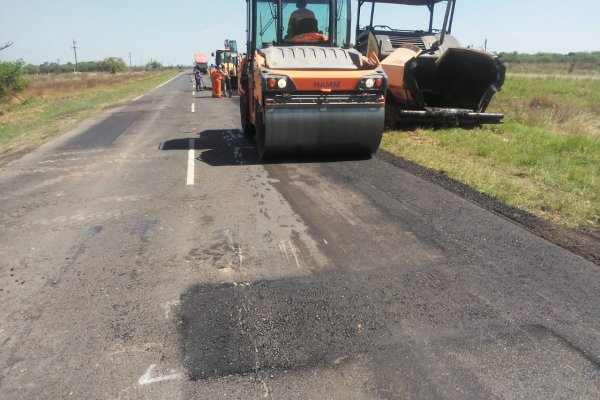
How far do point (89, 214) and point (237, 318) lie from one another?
3.15 meters

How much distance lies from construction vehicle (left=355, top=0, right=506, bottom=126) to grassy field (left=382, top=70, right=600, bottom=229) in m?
0.42

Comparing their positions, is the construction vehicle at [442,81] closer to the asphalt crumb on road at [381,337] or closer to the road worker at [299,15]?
the road worker at [299,15]

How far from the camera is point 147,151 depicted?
913cm

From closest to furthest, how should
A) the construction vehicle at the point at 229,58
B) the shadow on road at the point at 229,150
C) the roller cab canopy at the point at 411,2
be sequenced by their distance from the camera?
the shadow on road at the point at 229,150, the roller cab canopy at the point at 411,2, the construction vehicle at the point at 229,58

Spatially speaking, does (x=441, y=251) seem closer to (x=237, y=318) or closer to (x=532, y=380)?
(x=532, y=380)

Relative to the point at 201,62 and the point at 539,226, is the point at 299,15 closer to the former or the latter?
the point at 539,226

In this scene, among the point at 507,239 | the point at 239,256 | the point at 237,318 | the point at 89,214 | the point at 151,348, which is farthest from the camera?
the point at 89,214

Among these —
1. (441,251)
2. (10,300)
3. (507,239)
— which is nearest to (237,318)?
(10,300)

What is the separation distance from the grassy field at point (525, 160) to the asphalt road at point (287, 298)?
85cm

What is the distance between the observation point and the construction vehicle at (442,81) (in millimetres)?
9734

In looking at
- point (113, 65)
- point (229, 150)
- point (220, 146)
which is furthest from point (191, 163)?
point (113, 65)

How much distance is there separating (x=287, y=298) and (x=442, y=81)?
28.9 feet

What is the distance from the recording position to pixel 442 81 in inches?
415

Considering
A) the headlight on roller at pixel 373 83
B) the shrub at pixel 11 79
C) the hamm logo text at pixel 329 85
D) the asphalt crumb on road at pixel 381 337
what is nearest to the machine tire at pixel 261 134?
the hamm logo text at pixel 329 85
